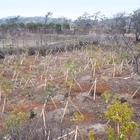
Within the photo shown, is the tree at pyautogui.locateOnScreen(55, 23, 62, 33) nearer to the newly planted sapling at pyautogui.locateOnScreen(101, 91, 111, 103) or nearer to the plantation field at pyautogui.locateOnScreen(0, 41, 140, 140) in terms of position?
the plantation field at pyautogui.locateOnScreen(0, 41, 140, 140)

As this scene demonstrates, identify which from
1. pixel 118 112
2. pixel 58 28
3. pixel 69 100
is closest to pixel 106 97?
pixel 69 100

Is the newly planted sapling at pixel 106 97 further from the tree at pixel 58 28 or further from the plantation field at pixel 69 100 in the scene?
the tree at pixel 58 28

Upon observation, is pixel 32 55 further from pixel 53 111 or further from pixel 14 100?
pixel 53 111

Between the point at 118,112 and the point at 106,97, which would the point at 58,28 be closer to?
the point at 106,97

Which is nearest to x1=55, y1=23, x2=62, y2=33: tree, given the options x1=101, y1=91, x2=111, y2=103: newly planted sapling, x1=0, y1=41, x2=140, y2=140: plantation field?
x1=0, y1=41, x2=140, y2=140: plantation field

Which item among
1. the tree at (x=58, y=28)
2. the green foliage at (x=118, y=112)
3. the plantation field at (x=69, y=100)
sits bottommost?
Answer: the plantation field at (x=69, y=100)

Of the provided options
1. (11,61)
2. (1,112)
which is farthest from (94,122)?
(11,61)

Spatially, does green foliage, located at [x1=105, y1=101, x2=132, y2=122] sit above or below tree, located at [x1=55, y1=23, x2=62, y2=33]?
above

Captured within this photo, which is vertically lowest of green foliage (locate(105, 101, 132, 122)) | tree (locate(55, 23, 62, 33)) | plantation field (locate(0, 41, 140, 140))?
plantation field (locate(0, 41, 140, 140))

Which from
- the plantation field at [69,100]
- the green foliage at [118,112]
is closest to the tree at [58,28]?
the plantation field at [69,100]

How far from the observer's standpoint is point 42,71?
10555 millimetres

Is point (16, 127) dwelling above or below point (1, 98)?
above

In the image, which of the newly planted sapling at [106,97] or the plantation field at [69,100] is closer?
the plantation field at [69,100]

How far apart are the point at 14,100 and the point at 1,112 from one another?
107cm
